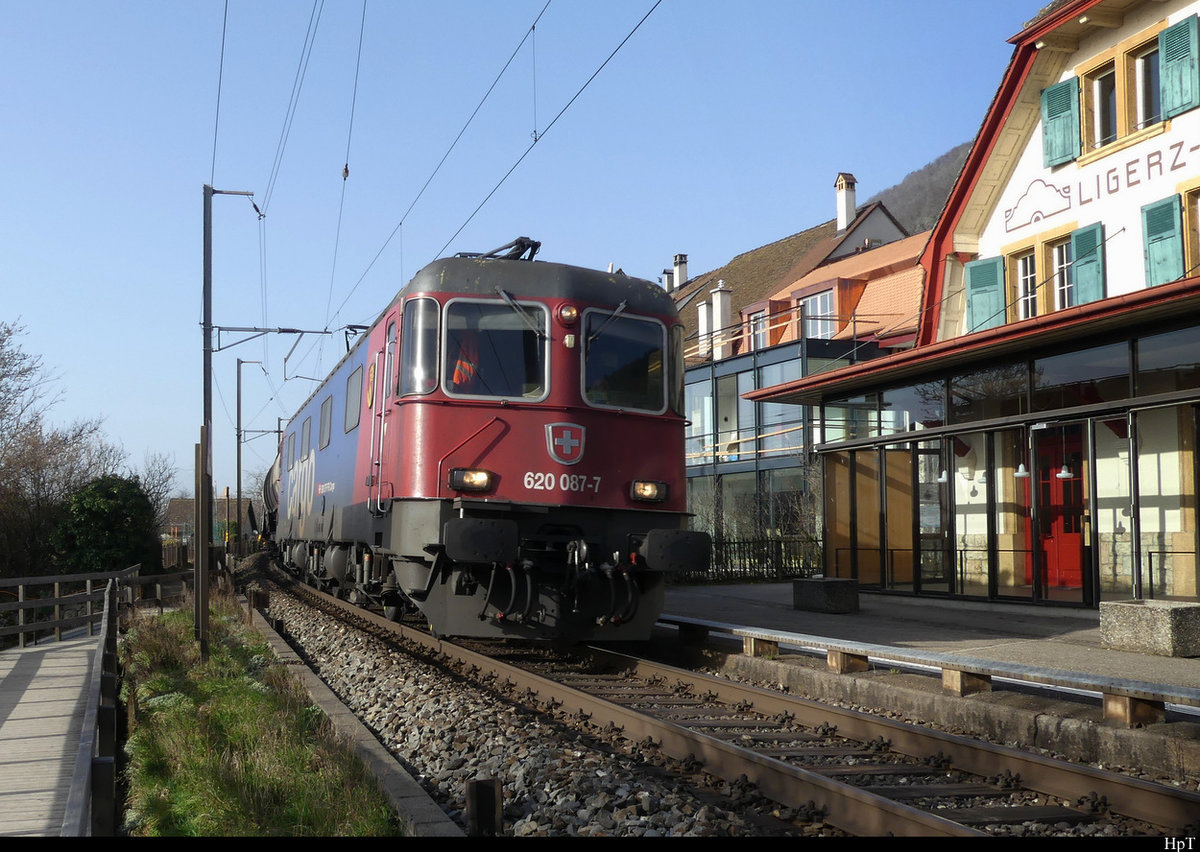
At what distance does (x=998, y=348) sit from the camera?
1422 cm

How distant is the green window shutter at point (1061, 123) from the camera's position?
1628 cm

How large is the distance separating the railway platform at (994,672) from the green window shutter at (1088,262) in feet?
15.7

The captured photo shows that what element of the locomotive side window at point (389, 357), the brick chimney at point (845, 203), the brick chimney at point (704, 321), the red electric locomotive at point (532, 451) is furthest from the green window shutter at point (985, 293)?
the brick chimney at point (845, 203)

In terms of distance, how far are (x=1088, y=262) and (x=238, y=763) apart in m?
14.0

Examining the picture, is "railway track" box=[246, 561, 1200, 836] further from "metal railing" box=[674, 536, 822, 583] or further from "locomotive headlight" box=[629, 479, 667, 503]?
"metal railing" box=[674, 536, 822, 583]

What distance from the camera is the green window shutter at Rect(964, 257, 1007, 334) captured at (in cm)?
1755

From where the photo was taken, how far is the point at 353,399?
12641 millimetres

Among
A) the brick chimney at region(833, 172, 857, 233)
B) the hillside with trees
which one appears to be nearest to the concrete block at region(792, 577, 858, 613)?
the brick chimney at region(833, 172, 857, 233)

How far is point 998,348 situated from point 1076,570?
2.99 meters

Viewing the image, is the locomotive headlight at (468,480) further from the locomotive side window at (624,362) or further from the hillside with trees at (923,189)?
the hillside with trees at (923,189)

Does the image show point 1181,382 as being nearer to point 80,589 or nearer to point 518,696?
point 518,696

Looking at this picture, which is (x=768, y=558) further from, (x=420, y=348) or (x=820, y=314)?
(x=420, y=348)

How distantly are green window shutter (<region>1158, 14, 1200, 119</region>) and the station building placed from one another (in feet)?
0.08
